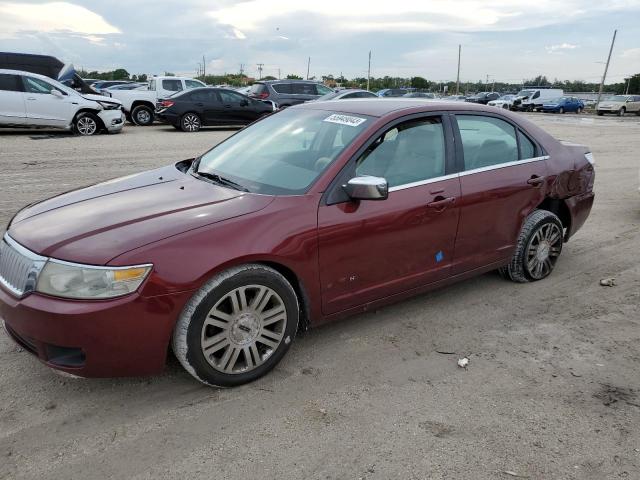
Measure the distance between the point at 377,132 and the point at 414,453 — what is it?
6.55ft

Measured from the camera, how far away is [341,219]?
3.23m

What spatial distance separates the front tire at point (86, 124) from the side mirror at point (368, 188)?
13.3 metres

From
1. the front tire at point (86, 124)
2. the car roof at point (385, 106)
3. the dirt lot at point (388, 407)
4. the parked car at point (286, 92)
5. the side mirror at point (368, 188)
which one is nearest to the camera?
the dirt lot at point (388, 407)

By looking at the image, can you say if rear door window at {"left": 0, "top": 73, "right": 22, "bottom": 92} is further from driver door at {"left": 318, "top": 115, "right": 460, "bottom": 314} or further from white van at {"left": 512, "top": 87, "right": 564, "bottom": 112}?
white van at {"left": 512, "top": 87, "right": 564, "bottom": 112}

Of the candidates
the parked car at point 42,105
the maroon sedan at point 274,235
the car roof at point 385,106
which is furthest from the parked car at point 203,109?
the car roof at point 385,106

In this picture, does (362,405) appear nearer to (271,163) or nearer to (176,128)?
(271,163)

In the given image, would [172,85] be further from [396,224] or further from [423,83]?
[423,83]

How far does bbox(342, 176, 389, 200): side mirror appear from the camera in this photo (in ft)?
10.3

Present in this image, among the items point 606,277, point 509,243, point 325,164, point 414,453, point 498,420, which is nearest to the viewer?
point 414,453

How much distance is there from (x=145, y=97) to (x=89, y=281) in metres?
17.9

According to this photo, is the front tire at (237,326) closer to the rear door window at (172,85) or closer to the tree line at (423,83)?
the rear door window at (172,85)

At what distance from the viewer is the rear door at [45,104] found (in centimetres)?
1387

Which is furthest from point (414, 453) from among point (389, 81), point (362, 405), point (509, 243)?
point (389, 81)

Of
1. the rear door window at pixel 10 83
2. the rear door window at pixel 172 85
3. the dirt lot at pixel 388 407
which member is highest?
the rear door window at pixel 172 85
